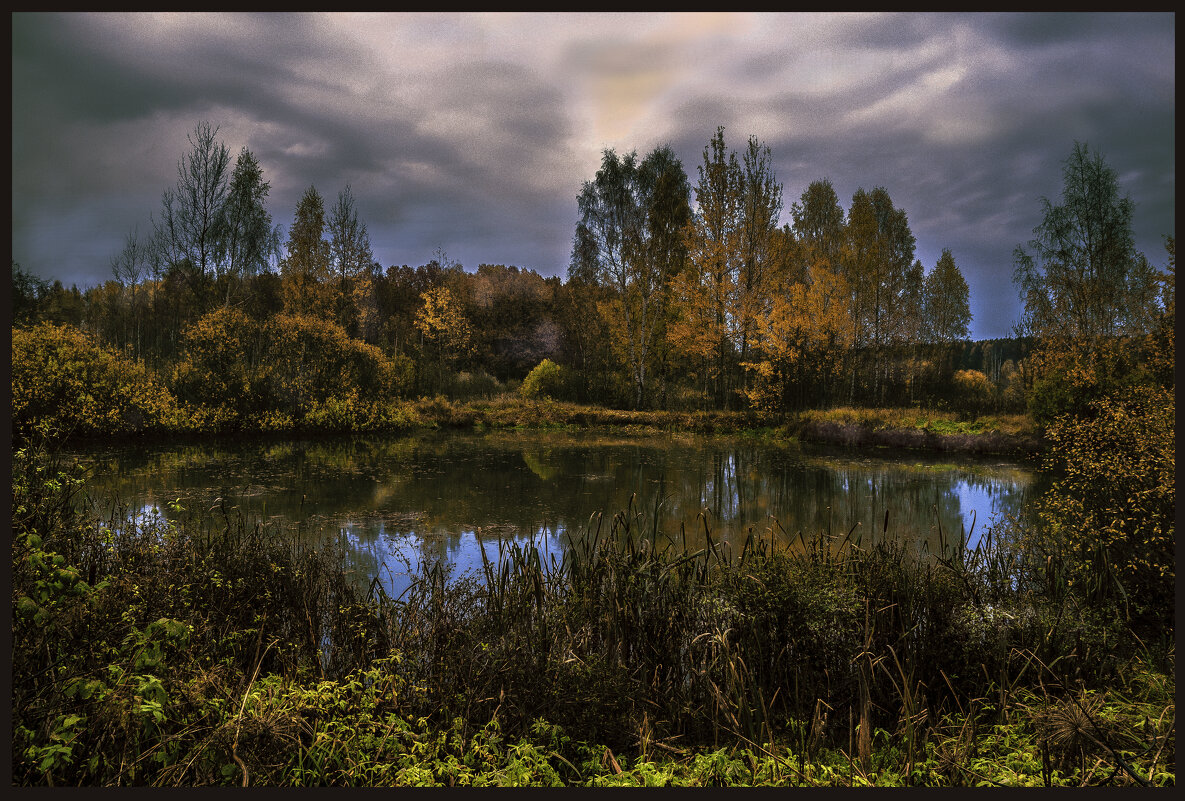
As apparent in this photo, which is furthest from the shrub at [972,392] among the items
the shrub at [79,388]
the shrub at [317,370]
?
the shrub at [79,388]

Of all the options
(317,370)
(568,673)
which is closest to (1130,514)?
(568,673)

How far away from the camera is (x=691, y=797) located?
194cm

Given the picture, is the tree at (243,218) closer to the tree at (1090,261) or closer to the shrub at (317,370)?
the shrub at (317,370)

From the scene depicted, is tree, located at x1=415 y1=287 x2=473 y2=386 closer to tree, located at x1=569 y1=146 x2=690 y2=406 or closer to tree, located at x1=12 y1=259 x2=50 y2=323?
tree, located at x1=569 y1=146 x2=690 y2=406

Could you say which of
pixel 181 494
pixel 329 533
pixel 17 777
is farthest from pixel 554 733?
pixel 181 494

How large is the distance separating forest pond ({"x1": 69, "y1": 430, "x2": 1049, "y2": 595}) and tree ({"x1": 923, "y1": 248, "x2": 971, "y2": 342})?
21.3m

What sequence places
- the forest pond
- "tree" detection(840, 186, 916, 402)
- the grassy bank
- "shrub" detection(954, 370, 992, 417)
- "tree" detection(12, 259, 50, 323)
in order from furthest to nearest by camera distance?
1. "tree" detection(840, 186, 916, 402)
2. "shrub" detection(954, 370, 992, 417)
3. "tree" detection(12, 259, 50, 323)
4. the forest pond
5. the grassy bank

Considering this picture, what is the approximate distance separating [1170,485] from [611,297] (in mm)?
26529

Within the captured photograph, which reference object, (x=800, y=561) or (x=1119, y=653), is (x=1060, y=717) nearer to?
(x=800, y=561)

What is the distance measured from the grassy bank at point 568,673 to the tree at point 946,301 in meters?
32.1

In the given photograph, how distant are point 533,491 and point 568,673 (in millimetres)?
6620

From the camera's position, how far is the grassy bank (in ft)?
7.66

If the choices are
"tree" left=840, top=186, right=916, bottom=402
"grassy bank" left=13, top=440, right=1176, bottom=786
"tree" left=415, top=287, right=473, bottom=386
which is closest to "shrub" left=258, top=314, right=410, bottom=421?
"tree" left=415, top=287, right=473, bottom=386

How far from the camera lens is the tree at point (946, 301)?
3256 cm
